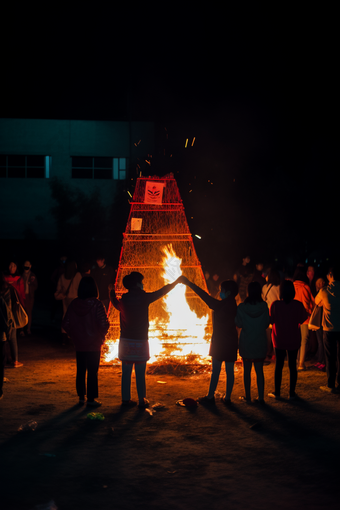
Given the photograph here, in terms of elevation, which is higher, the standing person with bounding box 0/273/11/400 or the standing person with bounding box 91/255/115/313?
the standing person with bounding box 91/255/115/313

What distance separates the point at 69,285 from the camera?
11578mm

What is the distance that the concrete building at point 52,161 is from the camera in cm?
3284

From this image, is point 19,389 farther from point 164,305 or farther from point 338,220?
point 338,220

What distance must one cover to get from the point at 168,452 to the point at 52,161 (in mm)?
30344

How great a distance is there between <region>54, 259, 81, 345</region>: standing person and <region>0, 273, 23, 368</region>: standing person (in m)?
2.42

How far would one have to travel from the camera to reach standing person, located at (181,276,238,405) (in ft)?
21.7

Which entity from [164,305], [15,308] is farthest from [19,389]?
[164,305]

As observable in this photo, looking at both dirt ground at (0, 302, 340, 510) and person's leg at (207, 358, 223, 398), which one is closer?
dirt ground at (0, 302, 340, 510)

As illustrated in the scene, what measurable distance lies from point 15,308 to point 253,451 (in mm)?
4988

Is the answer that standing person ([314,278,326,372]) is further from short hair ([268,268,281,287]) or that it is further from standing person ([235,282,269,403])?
standing person ([235,282,269,403])

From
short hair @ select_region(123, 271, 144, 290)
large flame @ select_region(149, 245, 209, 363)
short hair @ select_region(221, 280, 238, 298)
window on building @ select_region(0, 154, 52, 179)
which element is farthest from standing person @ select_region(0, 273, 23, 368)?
window on building @ select_region(0, 154, 52, 179)

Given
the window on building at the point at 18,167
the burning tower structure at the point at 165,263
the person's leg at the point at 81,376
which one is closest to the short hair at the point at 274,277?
the burning tower structure at the point at 165,263

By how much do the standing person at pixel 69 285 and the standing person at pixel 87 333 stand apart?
460 cm

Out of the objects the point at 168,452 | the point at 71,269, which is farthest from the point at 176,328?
the point at 168,452
